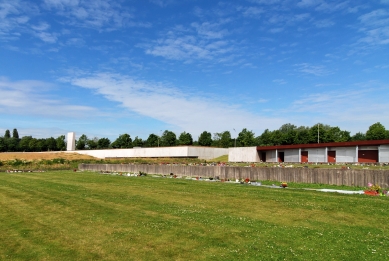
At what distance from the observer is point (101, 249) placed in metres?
7.96

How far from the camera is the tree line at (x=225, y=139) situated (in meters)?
92.4

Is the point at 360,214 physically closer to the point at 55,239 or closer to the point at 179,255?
the point at 179,255

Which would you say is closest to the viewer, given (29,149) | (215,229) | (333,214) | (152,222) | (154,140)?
(215,229)

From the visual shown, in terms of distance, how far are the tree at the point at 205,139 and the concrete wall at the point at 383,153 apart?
7913 cm

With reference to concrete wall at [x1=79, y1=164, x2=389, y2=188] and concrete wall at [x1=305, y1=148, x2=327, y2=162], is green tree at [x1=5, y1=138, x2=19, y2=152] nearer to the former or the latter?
concrete wall at [x1=79, y1=164, x2=389, y2=188]

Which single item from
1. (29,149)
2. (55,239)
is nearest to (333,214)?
(55,239)

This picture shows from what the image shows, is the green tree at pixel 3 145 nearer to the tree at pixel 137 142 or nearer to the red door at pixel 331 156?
the tree at pixel 137 142

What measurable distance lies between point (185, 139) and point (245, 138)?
27.6 m

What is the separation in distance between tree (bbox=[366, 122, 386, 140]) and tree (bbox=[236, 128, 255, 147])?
34.9 m

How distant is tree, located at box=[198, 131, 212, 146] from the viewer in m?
123

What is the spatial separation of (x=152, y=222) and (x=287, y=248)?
15.7 feet

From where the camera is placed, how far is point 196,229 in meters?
9.79

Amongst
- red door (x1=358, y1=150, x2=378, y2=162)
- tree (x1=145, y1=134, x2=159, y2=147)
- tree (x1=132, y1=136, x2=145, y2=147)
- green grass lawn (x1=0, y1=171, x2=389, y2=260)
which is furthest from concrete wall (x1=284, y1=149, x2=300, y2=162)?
tree (x1=132, y1=136, x2=145, y2=147)

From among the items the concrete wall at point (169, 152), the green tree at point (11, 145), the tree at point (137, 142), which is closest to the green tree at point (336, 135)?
the concrete wall at point (169, 152)
